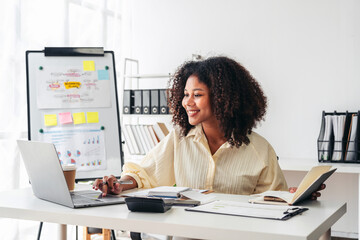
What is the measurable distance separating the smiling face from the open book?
0.57 m

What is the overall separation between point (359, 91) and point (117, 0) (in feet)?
7.50

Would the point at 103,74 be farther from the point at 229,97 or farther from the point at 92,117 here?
the point at 229,97

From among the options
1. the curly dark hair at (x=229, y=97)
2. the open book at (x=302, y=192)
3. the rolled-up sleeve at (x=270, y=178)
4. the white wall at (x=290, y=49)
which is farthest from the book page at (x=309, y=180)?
the white wall at (x=290, y=49)

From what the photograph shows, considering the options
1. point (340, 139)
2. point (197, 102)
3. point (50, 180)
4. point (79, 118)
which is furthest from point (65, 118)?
point (340, 139)

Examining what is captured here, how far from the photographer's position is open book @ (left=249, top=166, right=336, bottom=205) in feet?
4.62

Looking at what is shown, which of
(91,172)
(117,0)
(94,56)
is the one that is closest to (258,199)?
(91,172)

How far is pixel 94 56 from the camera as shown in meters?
2.29

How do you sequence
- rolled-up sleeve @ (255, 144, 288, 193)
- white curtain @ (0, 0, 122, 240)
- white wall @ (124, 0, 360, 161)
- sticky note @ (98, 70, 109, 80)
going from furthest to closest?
white wall @ (124, 0, 360, 161) → white curtain @ (0, 0, 122, 240) → sticky note @ (98, 70, 109, 80) → rolled-up sleeve @ (255, 144, 288, 193)

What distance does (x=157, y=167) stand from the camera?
1.93 meters

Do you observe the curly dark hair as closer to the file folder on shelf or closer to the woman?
the woman

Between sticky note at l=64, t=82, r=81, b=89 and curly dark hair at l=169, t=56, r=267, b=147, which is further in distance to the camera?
sticky note at l=64, t=82, r=81, b=89

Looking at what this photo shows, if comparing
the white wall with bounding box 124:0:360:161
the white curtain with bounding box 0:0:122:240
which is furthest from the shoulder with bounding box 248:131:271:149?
the white wall with bounding box 124:0:360:161

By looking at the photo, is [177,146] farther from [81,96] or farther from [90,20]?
[90,20]

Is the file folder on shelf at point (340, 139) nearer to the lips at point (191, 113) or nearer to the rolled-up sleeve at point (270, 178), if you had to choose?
the rolled-up sleeve at point (270, 178)
